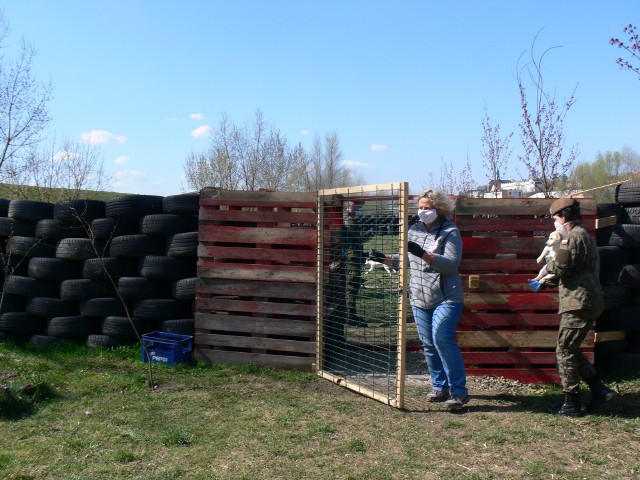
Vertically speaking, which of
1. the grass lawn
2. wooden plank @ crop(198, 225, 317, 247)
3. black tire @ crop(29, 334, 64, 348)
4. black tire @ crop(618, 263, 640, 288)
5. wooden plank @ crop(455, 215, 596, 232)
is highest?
wooden plank @ crop(455, 215, 596, 232)

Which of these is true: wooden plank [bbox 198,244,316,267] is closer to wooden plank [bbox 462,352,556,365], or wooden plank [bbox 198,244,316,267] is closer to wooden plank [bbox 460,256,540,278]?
wooden plank [bbox 460,256,540,278]

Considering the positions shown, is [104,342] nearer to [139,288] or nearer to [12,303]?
[139,288]

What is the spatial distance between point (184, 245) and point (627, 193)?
493 centimetres

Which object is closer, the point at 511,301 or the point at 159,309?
the point at 511,301

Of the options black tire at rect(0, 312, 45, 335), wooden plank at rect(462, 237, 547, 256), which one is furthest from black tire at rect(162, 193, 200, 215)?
wooden plank at rect(462, 237, 547, 256)

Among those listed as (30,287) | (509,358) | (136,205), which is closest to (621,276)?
(509,358)

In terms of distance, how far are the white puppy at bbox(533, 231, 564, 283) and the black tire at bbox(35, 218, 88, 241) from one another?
539cm

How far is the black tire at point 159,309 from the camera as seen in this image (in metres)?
7.33

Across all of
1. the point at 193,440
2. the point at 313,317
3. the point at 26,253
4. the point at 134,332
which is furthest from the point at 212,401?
the point at 26,253

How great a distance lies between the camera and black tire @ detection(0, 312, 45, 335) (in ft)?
25.5

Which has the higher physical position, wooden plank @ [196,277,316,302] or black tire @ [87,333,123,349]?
wooden plank @ [196,277,316,302]

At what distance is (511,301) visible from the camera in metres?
6.53

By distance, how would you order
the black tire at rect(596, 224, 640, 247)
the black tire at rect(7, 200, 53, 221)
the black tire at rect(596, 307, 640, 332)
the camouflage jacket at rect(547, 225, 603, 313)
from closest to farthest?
the camouflage jacket at rect(547, 225, 603, 313)
the black tire at rect(596, 224, 640, 247)
the black tire at rect(596, 307, 640, 332)
the black tire at rect(7, 200, 53, 221)

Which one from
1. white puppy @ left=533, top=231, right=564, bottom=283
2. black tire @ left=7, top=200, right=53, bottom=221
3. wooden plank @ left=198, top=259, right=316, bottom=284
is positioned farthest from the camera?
black tire @ left=7, top=200, right=53, bottom=221
